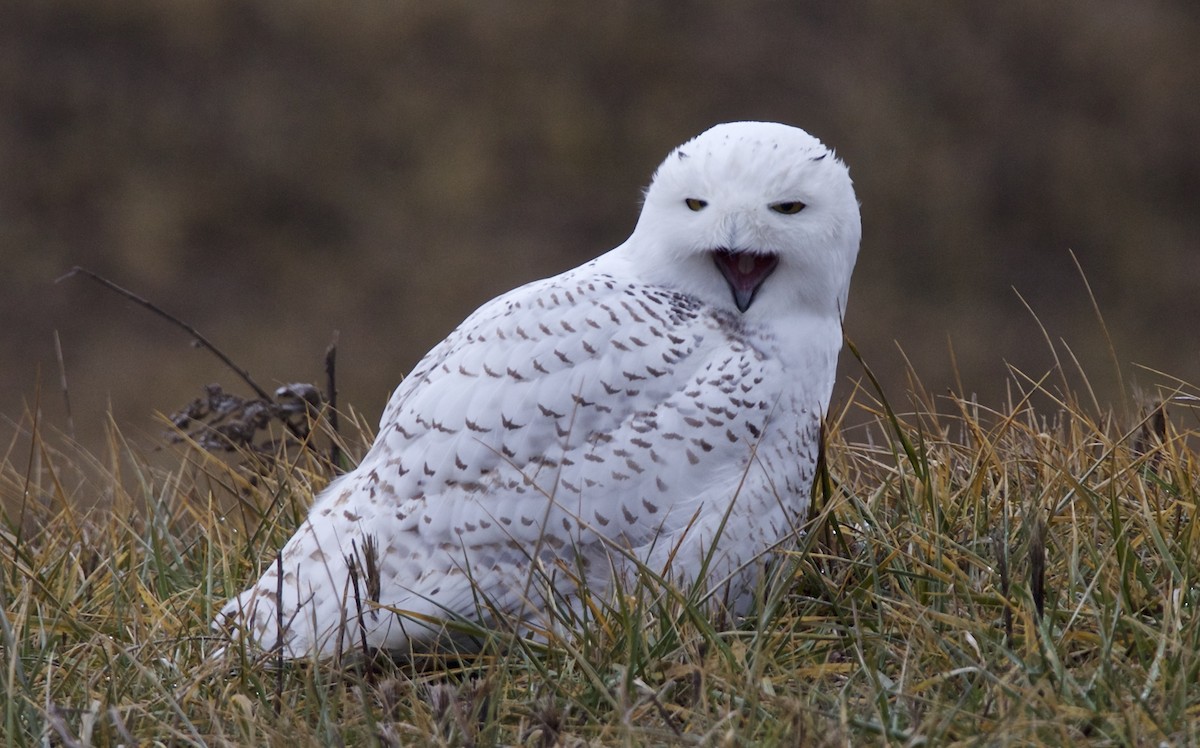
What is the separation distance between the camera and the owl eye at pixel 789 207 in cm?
258

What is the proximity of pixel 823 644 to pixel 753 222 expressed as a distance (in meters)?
0.77

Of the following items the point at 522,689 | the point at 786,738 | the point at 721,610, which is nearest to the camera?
the point at 786,738

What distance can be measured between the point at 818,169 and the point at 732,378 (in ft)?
1.40

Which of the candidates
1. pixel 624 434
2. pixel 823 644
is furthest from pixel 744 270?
pixel 823 644

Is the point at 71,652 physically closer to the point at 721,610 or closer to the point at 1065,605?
the point at 721,610

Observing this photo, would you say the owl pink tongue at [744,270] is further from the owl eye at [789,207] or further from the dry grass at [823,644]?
the dry grass at [823,644]

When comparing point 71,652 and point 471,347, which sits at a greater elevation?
point 471,347

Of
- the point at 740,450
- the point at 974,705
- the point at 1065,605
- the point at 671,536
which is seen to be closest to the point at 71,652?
the point at 671,536

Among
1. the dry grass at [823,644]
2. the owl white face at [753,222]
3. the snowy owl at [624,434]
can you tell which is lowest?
the dry grass at [823,644]

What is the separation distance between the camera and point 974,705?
2.08 meters

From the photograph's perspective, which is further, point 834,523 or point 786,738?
point 834,523

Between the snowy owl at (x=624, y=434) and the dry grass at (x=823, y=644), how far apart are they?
0.11m

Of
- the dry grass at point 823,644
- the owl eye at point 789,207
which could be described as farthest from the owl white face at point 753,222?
the dry grass at point 823,644

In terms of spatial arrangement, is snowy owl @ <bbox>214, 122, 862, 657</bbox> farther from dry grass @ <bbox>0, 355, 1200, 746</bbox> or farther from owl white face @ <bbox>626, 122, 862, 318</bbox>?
dry grass @ <bbox>0, 355, 1200, 746</bbox>
